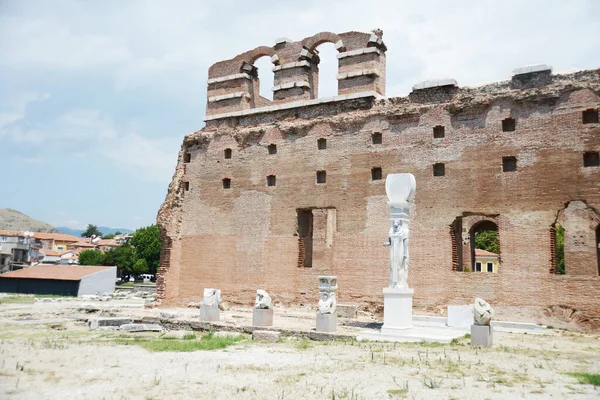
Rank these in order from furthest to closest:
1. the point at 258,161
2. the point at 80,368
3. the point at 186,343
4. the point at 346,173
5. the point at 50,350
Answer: the point at 258,161
the point at 346,173
the point at 186,343
the point at 50,350
the point at 80,368

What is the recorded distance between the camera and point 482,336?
33.8 feet

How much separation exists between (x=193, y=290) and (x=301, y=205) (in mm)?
5449

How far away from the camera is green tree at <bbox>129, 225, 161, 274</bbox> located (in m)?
53.8

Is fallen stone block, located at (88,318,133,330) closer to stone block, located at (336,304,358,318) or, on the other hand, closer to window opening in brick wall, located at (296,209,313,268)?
stone block, located at (336,304,358,318)

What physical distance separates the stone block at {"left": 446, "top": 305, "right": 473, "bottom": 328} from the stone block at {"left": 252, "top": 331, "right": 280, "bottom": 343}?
5.49m

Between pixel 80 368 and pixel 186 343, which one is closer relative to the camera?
pixel 80 368

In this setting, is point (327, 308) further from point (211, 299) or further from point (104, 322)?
point (104, 322)

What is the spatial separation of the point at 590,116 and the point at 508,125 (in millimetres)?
2161

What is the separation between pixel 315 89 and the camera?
2006cm

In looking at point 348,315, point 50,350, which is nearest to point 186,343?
point 50,350

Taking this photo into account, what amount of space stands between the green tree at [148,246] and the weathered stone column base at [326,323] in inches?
1732

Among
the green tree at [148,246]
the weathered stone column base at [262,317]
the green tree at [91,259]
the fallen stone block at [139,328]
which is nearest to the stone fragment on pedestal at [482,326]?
the weathered stone column base at [262,317]

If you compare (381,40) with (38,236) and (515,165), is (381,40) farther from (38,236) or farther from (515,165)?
(38,236)

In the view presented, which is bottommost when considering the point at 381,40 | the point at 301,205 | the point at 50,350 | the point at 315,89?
the point at 50,350
